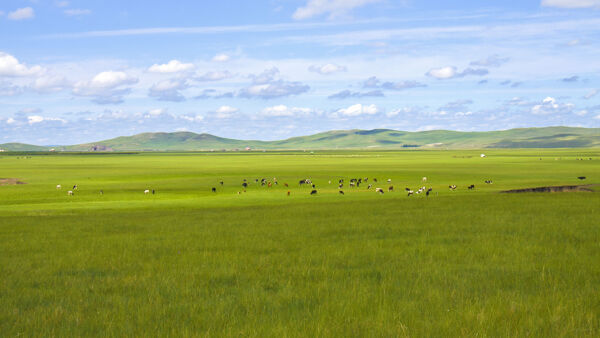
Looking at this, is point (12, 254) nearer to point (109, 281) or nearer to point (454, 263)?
point (109, 281)

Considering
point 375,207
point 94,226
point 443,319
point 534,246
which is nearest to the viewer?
point 443,319

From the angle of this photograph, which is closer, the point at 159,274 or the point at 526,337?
the point at 526,337

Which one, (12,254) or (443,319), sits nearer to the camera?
(443,319)

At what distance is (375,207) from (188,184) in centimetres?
4128

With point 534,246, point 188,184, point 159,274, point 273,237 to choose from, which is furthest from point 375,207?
point 188,184

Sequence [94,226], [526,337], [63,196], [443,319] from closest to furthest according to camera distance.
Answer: [526,337] < [443,319] < [94,226] < [63,196]

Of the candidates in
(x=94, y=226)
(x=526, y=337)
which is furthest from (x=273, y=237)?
(x=526, y=337)

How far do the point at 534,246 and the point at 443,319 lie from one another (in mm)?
8849

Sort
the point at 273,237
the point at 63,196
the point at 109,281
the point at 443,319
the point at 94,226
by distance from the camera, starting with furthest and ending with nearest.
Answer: the point at 63,196
the point at 94,226
the point at 273,237
the point at 109,281
the point at 443,319

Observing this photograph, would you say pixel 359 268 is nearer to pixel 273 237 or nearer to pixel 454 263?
pixel 454 263

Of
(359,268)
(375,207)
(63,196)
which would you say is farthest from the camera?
(63,196)

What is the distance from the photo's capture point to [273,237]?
20.1m

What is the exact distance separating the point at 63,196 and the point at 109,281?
47.0 metres

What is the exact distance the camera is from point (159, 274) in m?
12.9
